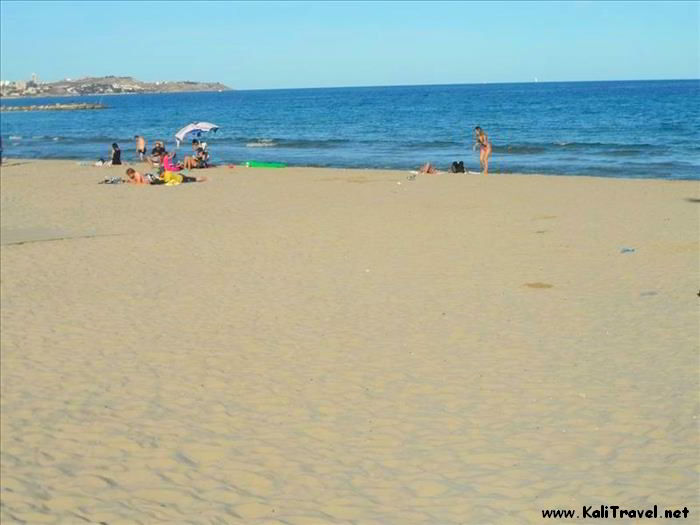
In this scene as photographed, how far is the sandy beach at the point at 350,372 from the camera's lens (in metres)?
5.55

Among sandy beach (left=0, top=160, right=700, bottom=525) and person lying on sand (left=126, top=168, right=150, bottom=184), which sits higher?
person lying on sand (left=126, top=168, right=150, bottom=184)

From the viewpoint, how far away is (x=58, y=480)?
19.2ft

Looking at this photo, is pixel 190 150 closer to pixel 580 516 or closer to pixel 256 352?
pixel 256 352

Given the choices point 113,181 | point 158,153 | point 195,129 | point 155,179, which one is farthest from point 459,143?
point 113,181

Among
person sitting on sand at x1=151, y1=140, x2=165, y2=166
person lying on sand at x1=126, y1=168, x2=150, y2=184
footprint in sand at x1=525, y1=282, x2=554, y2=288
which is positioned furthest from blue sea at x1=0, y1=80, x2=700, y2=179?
footprint in sand at x1=525, y1=282, x2=554, y2=288

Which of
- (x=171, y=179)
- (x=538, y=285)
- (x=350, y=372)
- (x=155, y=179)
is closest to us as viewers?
(x=350, y=372)

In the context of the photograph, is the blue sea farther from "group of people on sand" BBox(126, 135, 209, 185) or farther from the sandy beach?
the sandy beach

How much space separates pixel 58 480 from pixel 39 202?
621 inches

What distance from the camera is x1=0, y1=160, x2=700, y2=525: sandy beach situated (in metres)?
5.55

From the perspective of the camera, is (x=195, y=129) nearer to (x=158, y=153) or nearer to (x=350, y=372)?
(x=158, y=153)

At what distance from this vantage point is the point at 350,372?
782 centimetres

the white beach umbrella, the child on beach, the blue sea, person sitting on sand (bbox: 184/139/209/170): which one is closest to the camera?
the child on beach

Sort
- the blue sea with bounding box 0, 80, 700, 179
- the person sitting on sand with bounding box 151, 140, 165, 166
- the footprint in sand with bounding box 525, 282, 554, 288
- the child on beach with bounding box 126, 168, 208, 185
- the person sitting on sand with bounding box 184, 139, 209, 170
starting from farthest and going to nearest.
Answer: the blue sea with bounding box 0, 80, 700, 179 < the person sitting on sand with bounding box 151, 140, 165, 166 < the person sitting on sand with bounding box 184, 139, 209, 170 < the child on beach with bounding box 126, 168, 208, 185 < the footprint in sand with bounding box 525, 282, 554, 288

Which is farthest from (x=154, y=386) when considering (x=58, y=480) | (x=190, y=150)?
(x=190, y=150)
